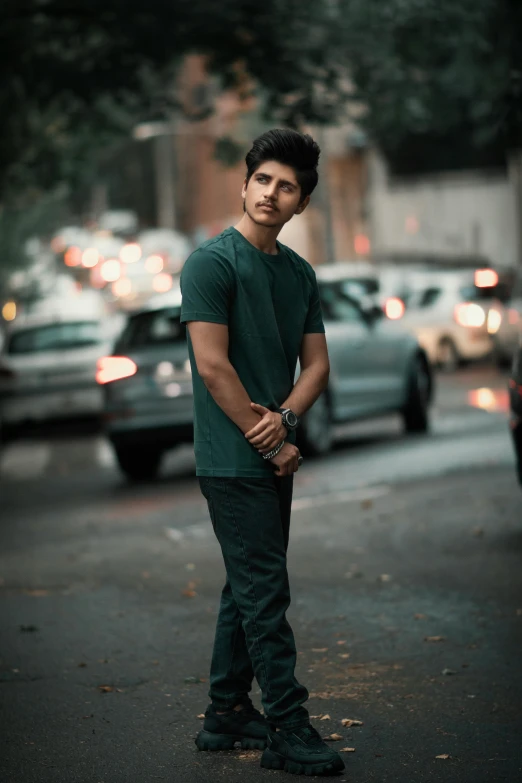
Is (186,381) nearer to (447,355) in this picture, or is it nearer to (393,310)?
(393,310)

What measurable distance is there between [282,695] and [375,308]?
12048mm

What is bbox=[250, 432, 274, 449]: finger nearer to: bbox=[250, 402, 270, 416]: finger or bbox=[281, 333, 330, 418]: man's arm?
bbox=[250, 402, 270, 416]: finger

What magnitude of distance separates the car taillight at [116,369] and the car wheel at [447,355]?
41.3ft

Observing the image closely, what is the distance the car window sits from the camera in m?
16.8

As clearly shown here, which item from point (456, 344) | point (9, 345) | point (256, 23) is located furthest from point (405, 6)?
point (456, 344)

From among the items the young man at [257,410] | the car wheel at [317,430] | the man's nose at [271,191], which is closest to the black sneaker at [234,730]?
the young man at [257,410]

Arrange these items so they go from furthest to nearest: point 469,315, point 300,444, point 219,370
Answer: point 469,315 < point 300,444 < point 219,370

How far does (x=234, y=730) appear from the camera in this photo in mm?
5609

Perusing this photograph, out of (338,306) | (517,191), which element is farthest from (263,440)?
(517,191)

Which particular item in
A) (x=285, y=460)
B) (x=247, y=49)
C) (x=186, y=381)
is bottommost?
(x=186, y=381)

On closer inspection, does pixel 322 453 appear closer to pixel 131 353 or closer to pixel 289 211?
pixel 131 353

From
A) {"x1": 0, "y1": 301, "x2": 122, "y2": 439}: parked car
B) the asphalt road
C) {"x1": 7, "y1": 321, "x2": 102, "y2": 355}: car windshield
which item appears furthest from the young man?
{"x1": 7, "y1": 321, "x2": 102, "y2": 355}: car windshield

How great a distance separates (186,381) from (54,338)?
20.6 ft

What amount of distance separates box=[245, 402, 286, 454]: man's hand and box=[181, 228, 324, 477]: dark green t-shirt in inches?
2.1
